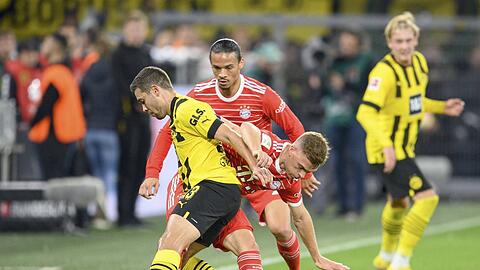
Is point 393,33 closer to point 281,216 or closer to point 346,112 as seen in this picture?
point 281,216

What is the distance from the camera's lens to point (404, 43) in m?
12.6

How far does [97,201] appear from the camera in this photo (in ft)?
56.5

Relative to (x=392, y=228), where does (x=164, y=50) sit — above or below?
above

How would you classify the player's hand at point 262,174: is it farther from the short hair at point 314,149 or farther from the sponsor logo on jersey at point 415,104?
the sponsor logo on jersey at point 415,104

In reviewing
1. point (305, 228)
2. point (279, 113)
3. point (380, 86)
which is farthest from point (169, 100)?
point (380, 86)

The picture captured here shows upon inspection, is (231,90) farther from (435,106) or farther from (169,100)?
(435,106)

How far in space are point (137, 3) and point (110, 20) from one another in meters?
0.53

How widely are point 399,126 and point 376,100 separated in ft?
1.23

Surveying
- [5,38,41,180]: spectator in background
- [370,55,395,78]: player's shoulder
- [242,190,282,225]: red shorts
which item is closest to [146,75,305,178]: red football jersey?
[242,190,282,225]: red shorts

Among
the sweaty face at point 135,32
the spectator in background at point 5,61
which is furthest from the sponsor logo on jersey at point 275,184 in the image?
the spectator in background at point 5,61

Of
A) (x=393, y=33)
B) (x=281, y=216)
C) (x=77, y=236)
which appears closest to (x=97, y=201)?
(x=77, y=236)

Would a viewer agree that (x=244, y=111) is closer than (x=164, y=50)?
Yes

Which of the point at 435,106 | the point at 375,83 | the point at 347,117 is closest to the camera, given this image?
the point at 375,83

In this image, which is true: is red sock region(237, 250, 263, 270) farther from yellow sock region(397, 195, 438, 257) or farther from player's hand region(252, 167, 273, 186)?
yellow sock region(397, 195, 438, 257)
